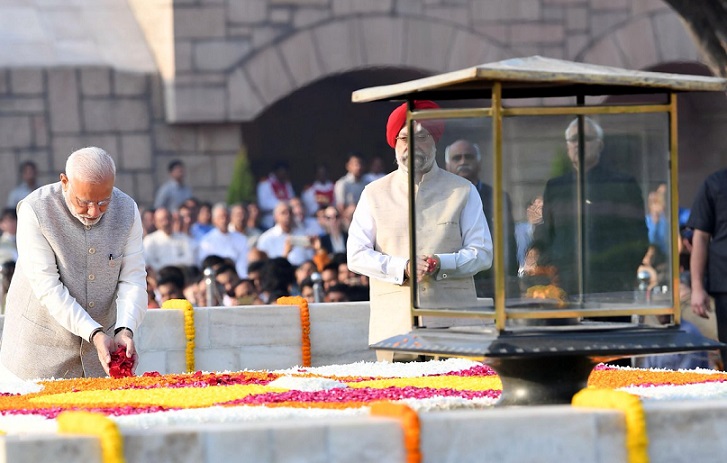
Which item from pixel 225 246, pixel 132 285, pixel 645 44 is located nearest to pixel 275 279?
pixel 225 246

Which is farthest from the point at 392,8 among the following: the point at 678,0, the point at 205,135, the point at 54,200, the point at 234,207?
the point at 54,200

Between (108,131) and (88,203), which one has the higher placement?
(108,131)

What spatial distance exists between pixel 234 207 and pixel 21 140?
324cm

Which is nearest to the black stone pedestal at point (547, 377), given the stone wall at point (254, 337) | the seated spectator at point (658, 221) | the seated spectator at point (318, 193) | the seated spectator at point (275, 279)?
the seated spectator at point (658, 221)

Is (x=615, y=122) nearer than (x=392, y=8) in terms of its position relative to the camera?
Yes

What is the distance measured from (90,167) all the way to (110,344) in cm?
76

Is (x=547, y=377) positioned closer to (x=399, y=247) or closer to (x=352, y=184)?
(x=399, y=247)

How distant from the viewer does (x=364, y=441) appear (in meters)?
4.30

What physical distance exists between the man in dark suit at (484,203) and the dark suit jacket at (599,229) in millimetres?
157

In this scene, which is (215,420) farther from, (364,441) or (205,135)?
(205,135)

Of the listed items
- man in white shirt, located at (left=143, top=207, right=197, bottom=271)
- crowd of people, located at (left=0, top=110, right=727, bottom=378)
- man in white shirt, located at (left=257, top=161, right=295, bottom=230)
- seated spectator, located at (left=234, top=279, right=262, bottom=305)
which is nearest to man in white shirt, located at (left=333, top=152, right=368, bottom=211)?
man in white shirt, located at (left=257, top=161, right=295, bottom=230)

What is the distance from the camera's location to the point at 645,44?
1845 cm

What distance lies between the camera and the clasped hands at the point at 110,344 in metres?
6.47

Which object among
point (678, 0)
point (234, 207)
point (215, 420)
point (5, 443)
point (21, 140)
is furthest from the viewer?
point (21, 140)
